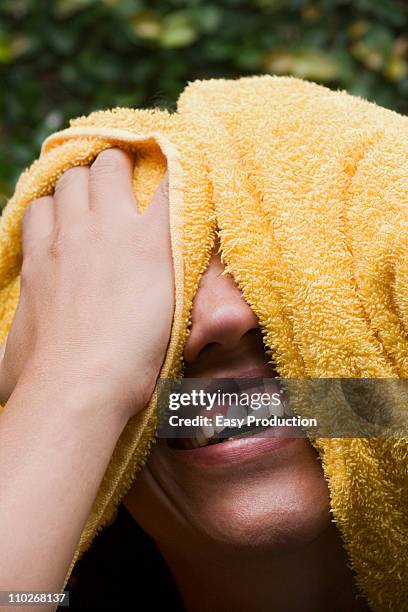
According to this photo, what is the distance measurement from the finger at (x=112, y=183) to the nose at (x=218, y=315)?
124mm

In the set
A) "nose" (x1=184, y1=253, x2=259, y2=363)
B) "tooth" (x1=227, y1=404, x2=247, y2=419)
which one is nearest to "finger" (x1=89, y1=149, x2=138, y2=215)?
"nose" (x1=184, y1=253, x2=259, y2=363)

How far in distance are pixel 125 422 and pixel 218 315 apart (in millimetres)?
138

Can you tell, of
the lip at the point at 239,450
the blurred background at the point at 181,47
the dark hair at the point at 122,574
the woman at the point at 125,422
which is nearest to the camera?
the woman at the point at 125,422

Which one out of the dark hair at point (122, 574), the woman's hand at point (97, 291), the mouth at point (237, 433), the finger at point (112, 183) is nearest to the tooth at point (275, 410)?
the mouth at point (237, 433)

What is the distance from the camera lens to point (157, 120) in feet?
2.89

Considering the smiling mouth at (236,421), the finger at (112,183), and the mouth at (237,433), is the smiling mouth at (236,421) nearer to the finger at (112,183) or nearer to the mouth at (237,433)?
the mouth at (237,433)

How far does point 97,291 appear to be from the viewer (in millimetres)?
785

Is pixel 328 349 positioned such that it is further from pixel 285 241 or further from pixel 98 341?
pixel 98 341

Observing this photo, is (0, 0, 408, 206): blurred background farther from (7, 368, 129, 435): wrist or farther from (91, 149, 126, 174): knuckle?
(7, 368, 129, 435): wrist

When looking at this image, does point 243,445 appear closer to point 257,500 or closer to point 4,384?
point 257,500

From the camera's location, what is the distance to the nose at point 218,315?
77 centimetres

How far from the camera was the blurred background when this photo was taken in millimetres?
1764

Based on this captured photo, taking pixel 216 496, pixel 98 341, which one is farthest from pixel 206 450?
pixel 98 341

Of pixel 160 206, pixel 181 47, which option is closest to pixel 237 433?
pixel 160 206
